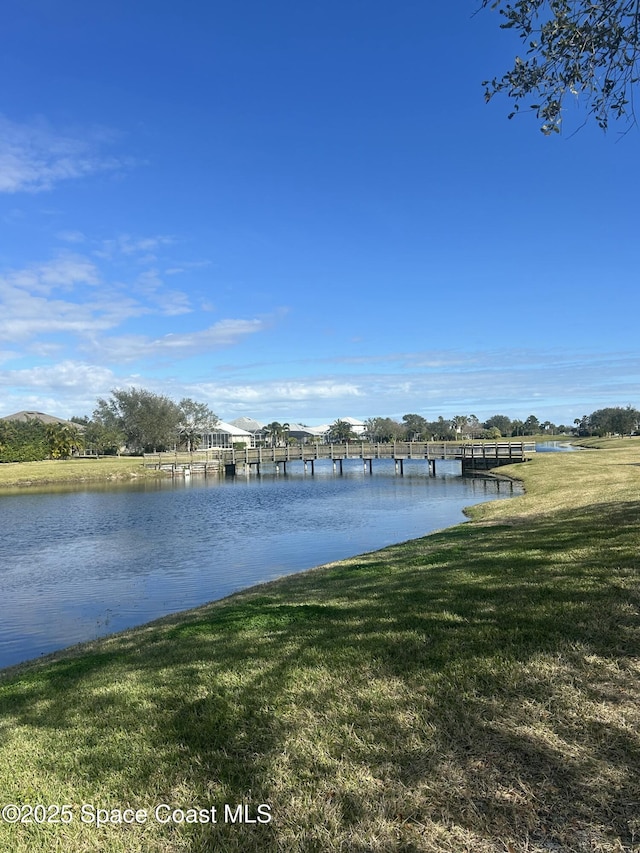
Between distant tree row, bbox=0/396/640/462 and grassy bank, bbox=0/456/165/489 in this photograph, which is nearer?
grassy bank, bbox=0/456/165/489

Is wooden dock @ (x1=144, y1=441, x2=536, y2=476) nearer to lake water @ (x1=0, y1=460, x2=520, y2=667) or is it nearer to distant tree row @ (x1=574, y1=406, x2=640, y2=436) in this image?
lake water @ (x1=0, y1=460, x2=520, y2=667)

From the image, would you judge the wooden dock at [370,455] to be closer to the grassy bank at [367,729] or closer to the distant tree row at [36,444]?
the distant tree row at [36,444]

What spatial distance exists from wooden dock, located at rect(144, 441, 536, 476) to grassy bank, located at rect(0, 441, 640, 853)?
56.9m

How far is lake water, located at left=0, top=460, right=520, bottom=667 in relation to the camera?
44.6 ft

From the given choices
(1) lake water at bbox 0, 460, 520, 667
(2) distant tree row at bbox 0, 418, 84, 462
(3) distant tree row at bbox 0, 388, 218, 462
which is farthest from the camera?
(3) distant tree row at bbox 0, 388, 218, 462

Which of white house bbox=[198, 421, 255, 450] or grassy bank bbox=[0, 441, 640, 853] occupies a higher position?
white house bbox=[198, 421, 255, 450]

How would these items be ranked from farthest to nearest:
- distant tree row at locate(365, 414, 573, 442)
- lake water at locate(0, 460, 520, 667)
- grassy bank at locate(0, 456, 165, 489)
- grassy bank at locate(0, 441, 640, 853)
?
1. distant tree row at locate(365, 414, 573, 442)
2. grassy bank at locate(0, 456, 165, 489)
3. lake water at locate(0, 460, 520, 667)
4. grassy bank at locate(0, 441, 640, 853)

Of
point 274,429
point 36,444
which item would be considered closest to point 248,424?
Result: point 274,429


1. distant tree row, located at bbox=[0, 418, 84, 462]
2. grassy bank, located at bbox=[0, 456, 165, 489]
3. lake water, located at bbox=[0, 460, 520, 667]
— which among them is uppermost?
distant tree row, located at bbox=[0, 418, 84, 462]

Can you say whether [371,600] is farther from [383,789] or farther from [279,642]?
[383,789]

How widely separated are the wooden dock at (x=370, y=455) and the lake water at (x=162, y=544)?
55.8 feet

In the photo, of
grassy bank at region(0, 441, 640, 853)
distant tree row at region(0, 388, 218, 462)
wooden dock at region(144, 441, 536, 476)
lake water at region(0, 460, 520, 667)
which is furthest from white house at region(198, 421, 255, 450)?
grassy bank at region(0, 441, 640, 853)

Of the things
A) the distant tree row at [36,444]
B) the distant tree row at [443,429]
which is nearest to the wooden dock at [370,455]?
the distant tree row at [36,444]

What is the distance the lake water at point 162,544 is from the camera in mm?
13602
